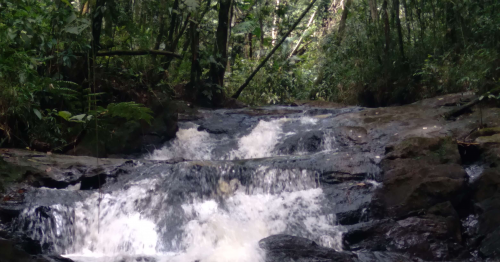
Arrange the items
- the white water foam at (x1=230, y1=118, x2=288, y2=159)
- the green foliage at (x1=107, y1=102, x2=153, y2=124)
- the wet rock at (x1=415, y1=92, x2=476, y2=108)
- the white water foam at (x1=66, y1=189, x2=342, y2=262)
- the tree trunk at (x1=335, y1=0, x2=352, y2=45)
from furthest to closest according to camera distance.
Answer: the tree trunk at (x1=335, y1=0, x2=352, y2=45) → the white water foam at (x1=230, y1=118, x2=288, y2=159) → the wet rock at (x1=415, y1=92, x2=476, y2=108) → the green foliage at (x1=107, y1=102, x2=153, y2=124) → the white water foam at (x1=66, y1=189, x2=342, y2=262)

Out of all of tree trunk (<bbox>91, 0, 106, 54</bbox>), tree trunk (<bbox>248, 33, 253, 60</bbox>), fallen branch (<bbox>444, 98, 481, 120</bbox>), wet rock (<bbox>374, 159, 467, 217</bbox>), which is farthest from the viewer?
tree trunk (<bbox>248, 33, 253, 60</bbox>)

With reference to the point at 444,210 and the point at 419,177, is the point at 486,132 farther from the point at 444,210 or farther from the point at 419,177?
the point at 444,210

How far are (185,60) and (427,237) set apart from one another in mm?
9195

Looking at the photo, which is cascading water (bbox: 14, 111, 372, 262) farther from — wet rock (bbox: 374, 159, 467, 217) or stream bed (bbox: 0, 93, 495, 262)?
wet rock (bbox: 374, 159, 467, 217)

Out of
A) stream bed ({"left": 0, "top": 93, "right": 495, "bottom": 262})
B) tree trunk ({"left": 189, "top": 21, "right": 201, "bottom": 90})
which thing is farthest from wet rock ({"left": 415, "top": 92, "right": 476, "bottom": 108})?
tree trunk ({"left": 189, "top": 21, "right": 201, "bottom": 90})

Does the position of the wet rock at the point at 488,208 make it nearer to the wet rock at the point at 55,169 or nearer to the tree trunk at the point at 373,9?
the wet rock at the point at 55,169

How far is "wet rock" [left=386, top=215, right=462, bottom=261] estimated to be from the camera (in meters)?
4.62

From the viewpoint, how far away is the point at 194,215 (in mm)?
5246

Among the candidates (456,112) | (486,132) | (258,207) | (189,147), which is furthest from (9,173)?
(456,112)

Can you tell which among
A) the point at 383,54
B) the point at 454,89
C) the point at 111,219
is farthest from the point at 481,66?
the point at 111,219

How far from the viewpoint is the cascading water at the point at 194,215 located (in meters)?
4.65

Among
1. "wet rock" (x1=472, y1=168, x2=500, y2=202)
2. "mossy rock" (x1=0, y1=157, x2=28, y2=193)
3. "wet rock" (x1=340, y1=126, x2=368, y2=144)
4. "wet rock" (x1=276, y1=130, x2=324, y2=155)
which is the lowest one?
"mossy rock" (x1=0, y1=157, x2=28, y2=193)

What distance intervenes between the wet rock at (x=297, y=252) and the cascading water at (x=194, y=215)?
0.16m

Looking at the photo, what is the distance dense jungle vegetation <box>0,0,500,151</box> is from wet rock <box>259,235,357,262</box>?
2.46 meters
